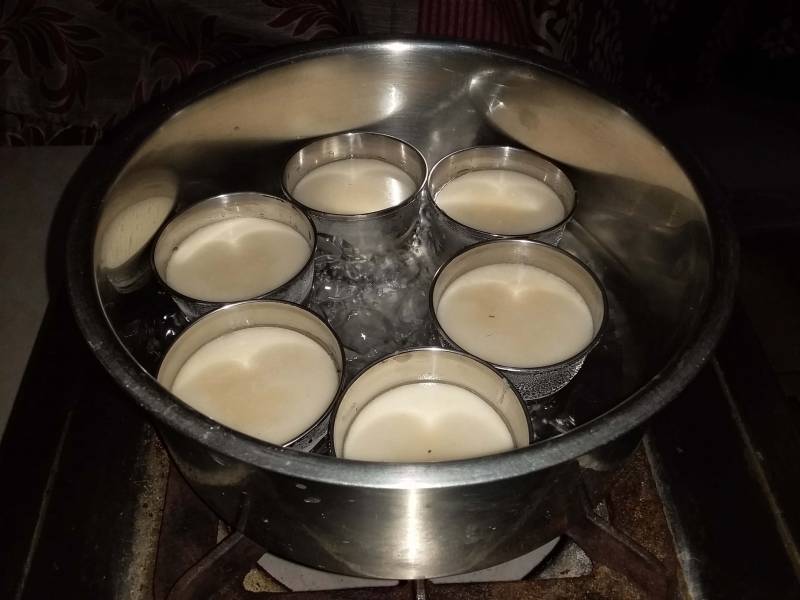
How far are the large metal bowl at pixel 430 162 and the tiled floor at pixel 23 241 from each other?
334mm

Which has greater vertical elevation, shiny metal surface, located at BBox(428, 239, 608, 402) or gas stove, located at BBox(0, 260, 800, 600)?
shiny metal surface, located at BBox(428, 239, 608, 402)

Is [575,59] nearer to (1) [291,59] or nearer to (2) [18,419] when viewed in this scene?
(1) [291,59]

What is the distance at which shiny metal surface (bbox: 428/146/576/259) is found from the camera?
0.81m

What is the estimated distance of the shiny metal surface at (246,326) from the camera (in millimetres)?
675

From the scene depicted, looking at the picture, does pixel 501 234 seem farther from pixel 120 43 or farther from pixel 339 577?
pixel 120 43

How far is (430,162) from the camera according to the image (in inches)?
36.9

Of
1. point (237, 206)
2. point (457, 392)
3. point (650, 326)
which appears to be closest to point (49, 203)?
point (237, 206)

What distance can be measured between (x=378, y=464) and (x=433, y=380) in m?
0.28

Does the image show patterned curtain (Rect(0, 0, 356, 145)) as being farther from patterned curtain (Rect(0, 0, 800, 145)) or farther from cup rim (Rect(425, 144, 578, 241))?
cup rim (Rect(425, 144, 578, 241))

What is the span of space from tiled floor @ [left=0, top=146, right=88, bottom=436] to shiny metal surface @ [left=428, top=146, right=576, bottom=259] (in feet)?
2.11

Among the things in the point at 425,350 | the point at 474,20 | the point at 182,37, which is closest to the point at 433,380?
the point at 425,350

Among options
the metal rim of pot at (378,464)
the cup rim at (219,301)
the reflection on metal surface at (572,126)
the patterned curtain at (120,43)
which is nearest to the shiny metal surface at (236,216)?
the cup rim at (219,301)

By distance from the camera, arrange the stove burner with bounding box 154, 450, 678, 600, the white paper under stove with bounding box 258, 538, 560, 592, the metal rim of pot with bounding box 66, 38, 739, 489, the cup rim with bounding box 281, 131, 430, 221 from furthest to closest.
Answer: the cup rim with bounding box 281, 131, 430, 221 < the white paper under stove with bounding box 258, 538, 560, 592 < the stove burner with bounding box 154, 450, 678, 600 < the metal rim of pot with bounding box 66, 38, 739, 489

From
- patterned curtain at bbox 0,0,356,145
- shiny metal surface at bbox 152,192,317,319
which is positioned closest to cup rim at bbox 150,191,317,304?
shiny metal surface at bbox 152,192,317,319
